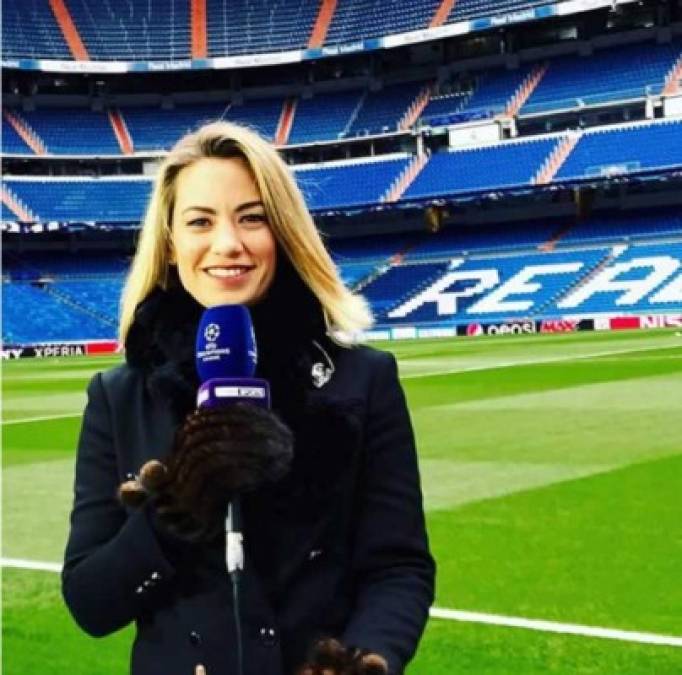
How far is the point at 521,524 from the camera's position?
8.52 meters

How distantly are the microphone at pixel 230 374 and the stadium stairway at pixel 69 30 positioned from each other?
6684 cm

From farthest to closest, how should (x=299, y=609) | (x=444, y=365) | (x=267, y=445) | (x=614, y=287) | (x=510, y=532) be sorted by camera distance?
1. (x=614, y=287)
2. (x=444, y=365)
3. (x=510, y=532)
4. (x=299, y=609)
5. (x=267, y=445)

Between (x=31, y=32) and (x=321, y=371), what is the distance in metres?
67.6

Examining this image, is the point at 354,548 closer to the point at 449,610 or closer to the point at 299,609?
the point at 299,609

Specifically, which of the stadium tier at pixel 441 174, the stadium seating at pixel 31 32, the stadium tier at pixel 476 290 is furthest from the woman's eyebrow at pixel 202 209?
the stadium seating at pixel 31 32

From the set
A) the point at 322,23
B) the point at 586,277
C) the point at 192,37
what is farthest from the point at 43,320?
the point at 586,277

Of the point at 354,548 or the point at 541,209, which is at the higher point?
the point at 354,548

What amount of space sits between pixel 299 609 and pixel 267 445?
1.81ft

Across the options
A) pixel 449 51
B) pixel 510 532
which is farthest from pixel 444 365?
pixel 449 51

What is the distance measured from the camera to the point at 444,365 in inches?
1062

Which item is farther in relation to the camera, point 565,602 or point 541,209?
point 541,209

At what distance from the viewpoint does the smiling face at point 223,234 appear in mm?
2527

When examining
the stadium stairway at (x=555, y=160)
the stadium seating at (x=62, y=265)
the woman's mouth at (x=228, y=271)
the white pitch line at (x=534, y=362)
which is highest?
the woman's mouth at (x=228, y=271)

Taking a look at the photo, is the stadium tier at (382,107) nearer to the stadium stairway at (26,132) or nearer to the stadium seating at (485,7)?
the stadium stairway at (26,132)
